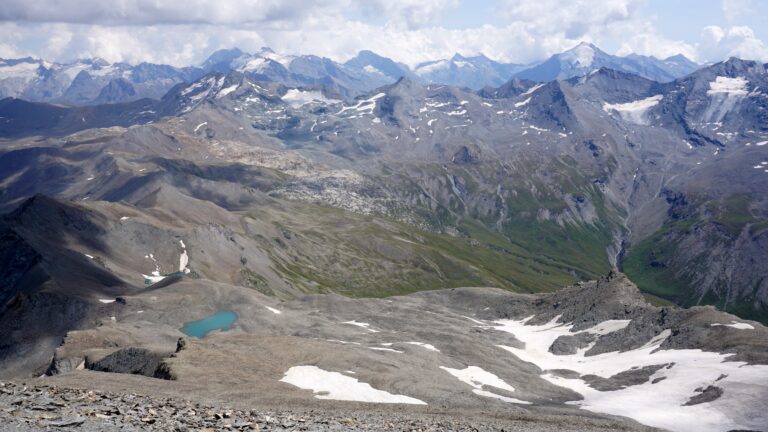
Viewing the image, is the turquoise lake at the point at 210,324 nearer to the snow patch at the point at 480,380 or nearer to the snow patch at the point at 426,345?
the snow patch at the point at 426,345

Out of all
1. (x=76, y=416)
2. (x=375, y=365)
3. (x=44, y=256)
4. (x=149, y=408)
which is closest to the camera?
(x=76, y=416)

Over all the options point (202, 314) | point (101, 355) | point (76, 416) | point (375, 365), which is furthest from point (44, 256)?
point (76, 416)

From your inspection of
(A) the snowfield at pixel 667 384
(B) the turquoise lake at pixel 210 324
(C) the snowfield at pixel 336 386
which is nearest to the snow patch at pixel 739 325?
(A) the snowfield at pixel 667 384

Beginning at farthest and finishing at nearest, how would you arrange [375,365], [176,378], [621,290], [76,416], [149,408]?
[621,290] → [375,365] → [176,378] → [149,408] → [76,416]

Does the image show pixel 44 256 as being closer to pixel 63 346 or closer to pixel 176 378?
pixel 63 346

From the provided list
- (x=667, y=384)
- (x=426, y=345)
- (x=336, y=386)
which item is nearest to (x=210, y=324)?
(x=426, y=345)

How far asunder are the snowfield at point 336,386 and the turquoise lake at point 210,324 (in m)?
76.7

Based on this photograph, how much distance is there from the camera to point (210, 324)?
164500 mm

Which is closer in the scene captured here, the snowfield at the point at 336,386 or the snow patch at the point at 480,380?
the snowfield at the point at 336,386

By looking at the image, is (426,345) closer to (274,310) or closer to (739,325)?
(274,310)

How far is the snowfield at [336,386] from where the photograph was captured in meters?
80.4

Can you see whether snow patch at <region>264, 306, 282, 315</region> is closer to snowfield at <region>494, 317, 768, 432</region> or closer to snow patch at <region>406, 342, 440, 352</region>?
snow patch at <region>406, 342, 440, 352</region>

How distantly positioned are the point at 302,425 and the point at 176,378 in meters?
40.6

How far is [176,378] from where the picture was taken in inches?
2980
